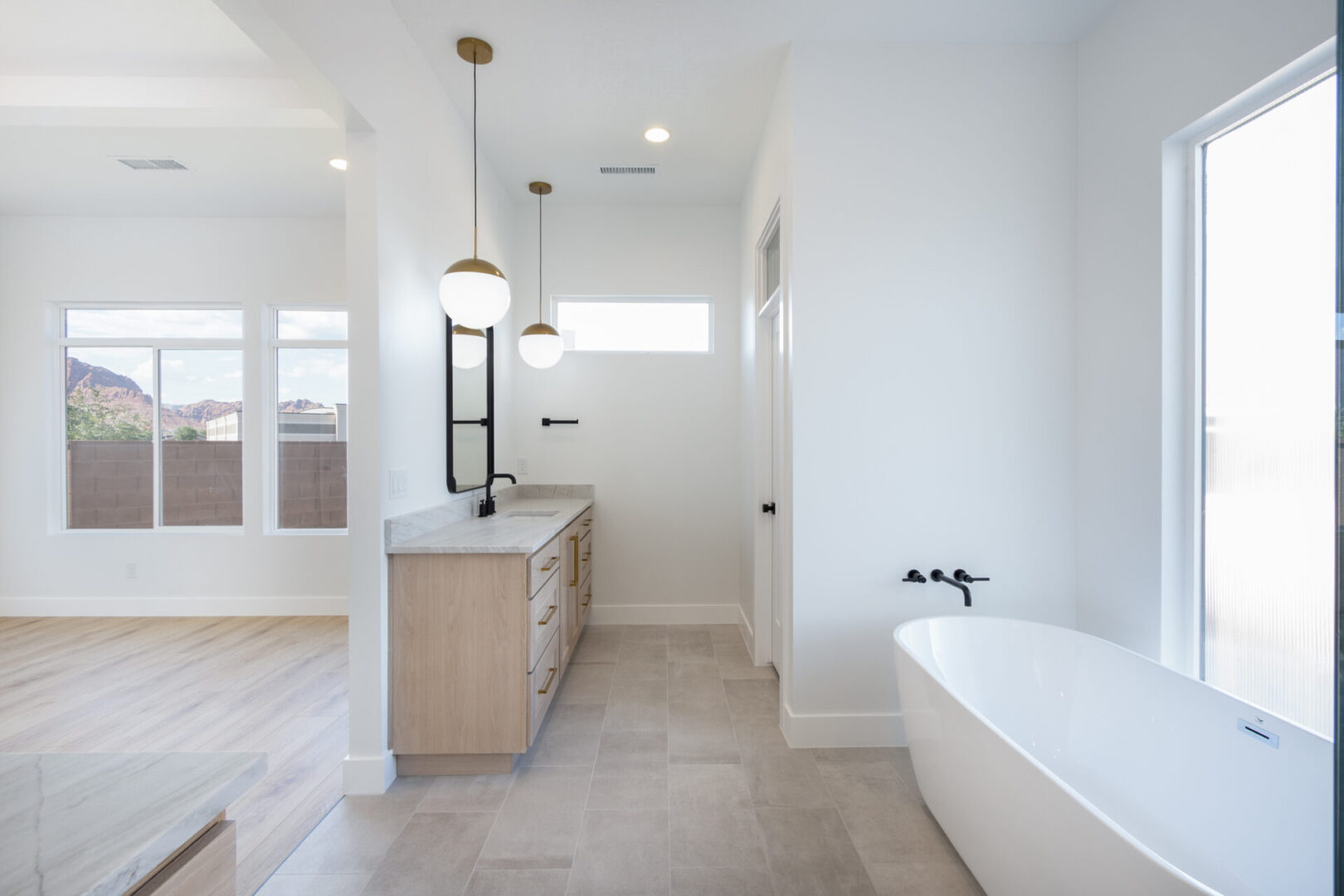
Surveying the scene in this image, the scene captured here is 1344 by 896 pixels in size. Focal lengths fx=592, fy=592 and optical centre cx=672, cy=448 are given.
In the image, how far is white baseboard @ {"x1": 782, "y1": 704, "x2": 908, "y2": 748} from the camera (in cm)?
251

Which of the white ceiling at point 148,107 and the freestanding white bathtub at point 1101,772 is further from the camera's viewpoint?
the white ceiling at point 148,107

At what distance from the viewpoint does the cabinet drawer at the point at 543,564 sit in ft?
7.72

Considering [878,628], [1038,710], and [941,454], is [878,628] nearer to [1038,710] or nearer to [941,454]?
[1038,710]

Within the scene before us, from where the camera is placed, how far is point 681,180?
3854 mm

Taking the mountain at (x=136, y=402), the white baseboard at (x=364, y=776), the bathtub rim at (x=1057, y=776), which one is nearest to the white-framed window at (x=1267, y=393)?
the bathtub rim at (x=1057, y=776)

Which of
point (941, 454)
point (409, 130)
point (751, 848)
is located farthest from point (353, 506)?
point (941, 454)

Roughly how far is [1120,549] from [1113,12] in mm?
2089

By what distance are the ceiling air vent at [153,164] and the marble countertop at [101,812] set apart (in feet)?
13.4

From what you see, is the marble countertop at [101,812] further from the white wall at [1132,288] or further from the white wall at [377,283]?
the white wall at [1132,288]

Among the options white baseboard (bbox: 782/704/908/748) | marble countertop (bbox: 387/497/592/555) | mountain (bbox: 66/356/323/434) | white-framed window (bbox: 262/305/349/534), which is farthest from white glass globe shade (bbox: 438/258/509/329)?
mountain (bbox: 66/356/323/434)

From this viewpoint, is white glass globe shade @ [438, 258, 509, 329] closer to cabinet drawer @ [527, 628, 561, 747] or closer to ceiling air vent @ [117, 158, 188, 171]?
cabinet drawer @ [527, 628, 561, 747]

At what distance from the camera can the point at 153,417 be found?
4.42m

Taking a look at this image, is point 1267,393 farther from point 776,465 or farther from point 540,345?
point 540,345

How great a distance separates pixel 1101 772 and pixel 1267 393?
1296mm
